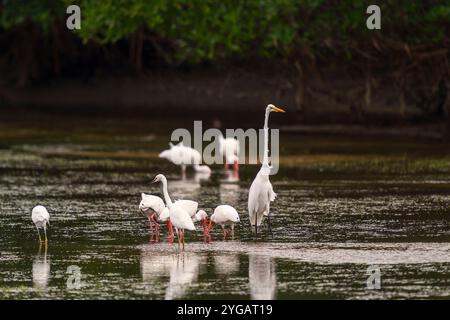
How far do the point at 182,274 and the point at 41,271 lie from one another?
1.49 m

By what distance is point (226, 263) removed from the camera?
51.2 ft

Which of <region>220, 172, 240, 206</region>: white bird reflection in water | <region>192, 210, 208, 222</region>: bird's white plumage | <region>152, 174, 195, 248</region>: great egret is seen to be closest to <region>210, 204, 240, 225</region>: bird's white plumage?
<region>192, 210, 208, 222</region>: bird's white plumage

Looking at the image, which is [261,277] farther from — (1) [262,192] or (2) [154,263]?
(1) [262,192]

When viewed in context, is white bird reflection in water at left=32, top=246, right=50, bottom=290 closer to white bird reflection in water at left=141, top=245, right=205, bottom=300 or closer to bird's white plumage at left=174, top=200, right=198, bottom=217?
white bird reflection in water at left=141, top=245, right=205, bottom=300

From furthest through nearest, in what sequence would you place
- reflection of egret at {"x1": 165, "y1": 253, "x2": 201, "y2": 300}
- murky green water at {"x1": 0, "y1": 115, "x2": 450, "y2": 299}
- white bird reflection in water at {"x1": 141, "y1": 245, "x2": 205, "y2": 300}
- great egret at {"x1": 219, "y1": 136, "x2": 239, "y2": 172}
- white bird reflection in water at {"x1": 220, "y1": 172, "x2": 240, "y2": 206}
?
great egret at {"x1": 219, "y1": 136, "x2": 239, "y2": 172}
white bird reflection in water at {"x1": 220, "y1": 172, "x2": 240, "y2": 206}
murky green water at {"x1": 0, "y1": 115, "x2": 450, "y2": 299}
white bird reflection in water at {"x1": 141, "y1": 245, "x2": 205, "y2": 300}
reflection of egret at {"x1": 165, "y1": 253, "x2": 201, "y2": 300}

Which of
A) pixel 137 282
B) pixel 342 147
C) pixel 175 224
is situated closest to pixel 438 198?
pixel 175 224

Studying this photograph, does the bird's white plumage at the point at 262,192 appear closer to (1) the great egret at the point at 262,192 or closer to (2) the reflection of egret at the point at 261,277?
(1) the great egret at the point at 262,192

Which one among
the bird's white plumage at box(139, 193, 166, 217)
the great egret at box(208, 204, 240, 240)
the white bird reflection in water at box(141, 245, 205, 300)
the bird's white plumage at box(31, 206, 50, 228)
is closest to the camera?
the white bird reflection in water at box(141, 245, 205, 300)

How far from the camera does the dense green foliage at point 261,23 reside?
32.8 m

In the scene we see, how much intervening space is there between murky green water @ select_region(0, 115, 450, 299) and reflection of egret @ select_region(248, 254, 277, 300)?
2cm

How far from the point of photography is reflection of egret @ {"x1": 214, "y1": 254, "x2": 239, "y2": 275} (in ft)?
49.5

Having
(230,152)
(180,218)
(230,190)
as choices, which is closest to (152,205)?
(180,218)
